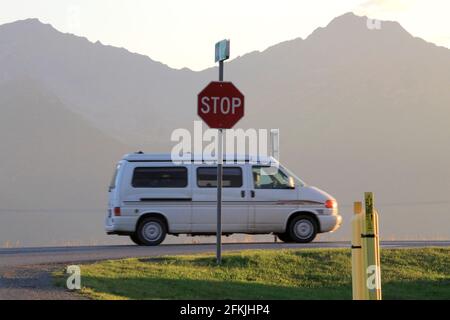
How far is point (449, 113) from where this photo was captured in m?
136

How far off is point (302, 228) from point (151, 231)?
3.69 meters

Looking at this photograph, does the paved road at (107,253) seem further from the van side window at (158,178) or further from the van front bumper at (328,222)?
the van side window at (158,178)

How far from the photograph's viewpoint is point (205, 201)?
23.0 m

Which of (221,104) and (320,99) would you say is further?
(320,99)

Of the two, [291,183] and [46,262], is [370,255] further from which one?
[291,183]

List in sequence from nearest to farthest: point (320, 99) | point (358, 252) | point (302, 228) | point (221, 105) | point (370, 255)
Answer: point (370, 255) < point (358, 252) < point (221, 105) < point (302, 228) < point (320, 99)

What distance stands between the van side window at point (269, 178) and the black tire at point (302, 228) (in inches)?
34.6

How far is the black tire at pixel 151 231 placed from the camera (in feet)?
74.9

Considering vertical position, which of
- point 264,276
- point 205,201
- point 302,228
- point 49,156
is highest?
point 49,156

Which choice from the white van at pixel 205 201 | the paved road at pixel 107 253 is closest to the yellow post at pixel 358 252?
the paved road at pixel 107 253

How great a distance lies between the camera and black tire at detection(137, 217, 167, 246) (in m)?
22.8

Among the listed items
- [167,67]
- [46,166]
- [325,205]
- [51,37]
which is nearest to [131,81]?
[167,67]

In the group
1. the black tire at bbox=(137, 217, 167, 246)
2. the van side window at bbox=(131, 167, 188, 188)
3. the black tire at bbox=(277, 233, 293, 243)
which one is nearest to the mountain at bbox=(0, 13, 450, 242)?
the black tire at bbox=(277, 233, 293, 243)

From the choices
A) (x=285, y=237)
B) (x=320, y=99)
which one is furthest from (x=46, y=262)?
(x=320, y=99)
